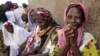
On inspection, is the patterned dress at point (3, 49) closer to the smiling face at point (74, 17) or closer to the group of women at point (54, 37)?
the group of women at point (54, 37)

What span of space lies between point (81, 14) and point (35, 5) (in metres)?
2.40

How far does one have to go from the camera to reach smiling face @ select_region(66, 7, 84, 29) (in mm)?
3910

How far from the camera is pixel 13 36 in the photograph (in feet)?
20.9

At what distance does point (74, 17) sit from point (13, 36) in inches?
104

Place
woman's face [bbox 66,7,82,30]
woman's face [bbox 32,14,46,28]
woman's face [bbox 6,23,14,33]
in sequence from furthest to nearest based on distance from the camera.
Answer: woman's face [bbox 6,23,14,33] → woman's face [bbox 32,14,46,28] → woman's face [bbox 66,7,82,30]

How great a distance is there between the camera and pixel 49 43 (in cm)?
470

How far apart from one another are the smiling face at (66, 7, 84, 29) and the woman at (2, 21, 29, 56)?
197 centimetres

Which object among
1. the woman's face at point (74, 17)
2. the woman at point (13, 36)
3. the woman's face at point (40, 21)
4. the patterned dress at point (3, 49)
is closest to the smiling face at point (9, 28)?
the woman at point (13, 36)

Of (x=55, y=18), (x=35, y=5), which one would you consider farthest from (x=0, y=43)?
(x=55, y=18)

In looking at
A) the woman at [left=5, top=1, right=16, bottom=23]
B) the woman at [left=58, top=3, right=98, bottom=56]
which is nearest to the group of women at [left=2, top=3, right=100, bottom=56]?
the woman at [left=58, top=3, right=98, bottom=56]

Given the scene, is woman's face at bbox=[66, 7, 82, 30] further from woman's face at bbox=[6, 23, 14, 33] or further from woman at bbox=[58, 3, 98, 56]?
woman's face at bbox=[6, 23, 14, 33]

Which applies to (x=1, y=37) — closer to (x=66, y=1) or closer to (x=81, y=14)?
(x=66, y=1)

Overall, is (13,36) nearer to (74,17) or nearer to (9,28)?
(9,28)

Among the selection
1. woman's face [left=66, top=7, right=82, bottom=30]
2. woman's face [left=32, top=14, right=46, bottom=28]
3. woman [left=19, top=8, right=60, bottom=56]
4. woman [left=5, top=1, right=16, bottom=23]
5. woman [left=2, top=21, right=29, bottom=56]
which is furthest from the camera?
woman [left=5, top=1, right=16, bottom=23]
